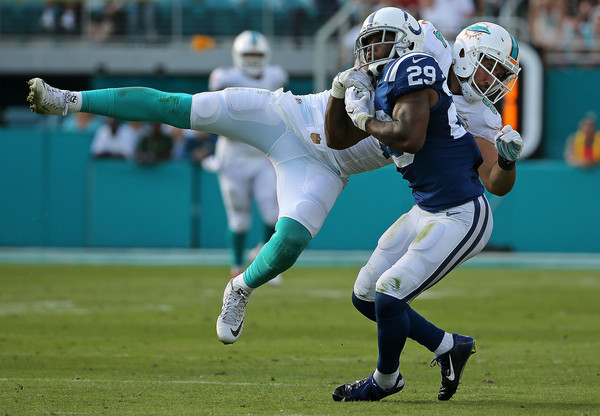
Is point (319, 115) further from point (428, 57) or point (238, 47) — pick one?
point (238, 47)

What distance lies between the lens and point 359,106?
445 centimetres

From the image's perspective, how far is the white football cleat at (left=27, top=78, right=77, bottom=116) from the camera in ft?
15.7

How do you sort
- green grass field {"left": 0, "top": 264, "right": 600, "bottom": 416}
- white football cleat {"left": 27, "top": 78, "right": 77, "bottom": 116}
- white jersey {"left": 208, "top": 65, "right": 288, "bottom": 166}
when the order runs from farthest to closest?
white jersey {"left": 208, "top": 65, "right": 288, "bottom": 166}, white football cleat {"left": 27, "top": 78, "right": 77, "bottom": 116}, green grass field {"left": 0, "top": 264, "right": 600, "bottom": 416}

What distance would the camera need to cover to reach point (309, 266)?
39.7 ft

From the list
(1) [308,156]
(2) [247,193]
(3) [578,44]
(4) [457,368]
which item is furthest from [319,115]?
(3) [578,44]

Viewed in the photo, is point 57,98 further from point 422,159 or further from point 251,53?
point 251,53

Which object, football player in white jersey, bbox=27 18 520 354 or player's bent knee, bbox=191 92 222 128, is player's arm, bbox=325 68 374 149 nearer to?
football player in white jersey, bbox=27 18 520 354

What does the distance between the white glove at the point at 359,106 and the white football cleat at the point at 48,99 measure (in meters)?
1.34

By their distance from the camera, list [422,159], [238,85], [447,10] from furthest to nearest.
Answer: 1. [447,10]
2. [238,85]
3. [422,159]

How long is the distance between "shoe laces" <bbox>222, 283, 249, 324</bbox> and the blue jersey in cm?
99

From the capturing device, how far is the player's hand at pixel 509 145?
168 inches

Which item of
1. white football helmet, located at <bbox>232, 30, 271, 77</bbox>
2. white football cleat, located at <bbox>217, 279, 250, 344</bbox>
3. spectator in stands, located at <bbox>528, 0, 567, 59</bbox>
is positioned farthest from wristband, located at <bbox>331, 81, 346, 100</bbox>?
spectator in stands, located at <bbox>528, 0, 567, 59</bbox>

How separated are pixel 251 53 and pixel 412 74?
18.7 ft

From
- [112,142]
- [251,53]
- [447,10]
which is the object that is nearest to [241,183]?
[251,53]
